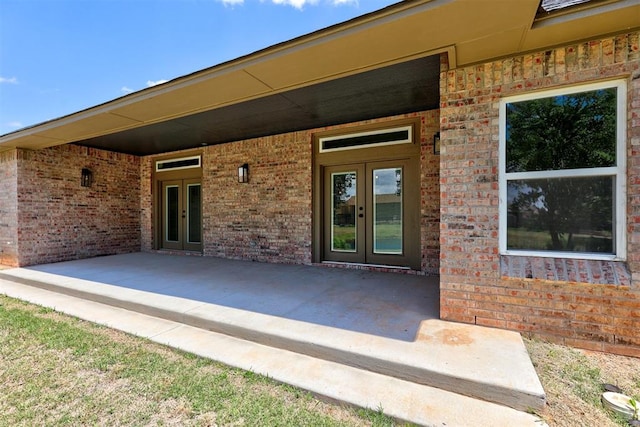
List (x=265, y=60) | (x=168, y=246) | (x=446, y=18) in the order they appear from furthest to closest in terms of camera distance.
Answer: (x=168, y=246)
(x=265, y=60)
(x=446, y=18)

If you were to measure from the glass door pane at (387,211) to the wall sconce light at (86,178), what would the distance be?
269 inches

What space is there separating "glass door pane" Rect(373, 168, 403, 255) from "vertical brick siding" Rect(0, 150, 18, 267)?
7.37 metres

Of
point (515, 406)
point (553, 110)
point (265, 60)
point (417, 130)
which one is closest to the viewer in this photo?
point (515, 406)

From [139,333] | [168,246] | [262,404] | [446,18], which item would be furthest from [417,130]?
[168,246]

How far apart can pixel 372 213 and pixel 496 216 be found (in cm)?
277

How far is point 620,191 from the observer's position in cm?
245

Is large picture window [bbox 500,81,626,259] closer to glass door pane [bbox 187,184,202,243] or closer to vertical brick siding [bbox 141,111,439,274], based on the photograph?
vertical brick siding [bbox 141,111,439,274]

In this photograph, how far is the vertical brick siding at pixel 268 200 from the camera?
4.87 metres

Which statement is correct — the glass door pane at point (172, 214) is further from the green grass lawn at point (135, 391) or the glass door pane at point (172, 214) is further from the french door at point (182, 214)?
the green grass lawn at point (135, 391)

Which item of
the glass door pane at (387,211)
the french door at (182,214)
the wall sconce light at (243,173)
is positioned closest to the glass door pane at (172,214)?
the french door at (182,214)

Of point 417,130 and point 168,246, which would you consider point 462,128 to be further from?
point 168,246

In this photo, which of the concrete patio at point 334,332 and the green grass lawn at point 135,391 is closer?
the green grass lawn at point 135,391

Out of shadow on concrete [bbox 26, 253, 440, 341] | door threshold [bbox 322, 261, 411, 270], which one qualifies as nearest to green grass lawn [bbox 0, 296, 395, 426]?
shadow on concrete [bbox 26, 253, 440, 341]

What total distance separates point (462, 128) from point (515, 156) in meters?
0.57
